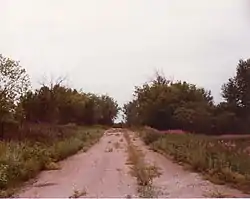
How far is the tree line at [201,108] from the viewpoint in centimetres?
3878

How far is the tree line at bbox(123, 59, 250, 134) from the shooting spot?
1527 inches

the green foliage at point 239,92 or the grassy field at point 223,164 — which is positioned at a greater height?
the green foliage at point 239,92

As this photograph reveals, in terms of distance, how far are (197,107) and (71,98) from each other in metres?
33.5

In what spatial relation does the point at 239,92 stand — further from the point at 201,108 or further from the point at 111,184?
the point at 111,184

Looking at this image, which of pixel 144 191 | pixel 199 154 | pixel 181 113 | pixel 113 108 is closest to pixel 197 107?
pixel 181 113

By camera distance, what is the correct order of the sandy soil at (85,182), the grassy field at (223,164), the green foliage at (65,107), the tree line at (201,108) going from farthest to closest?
the green foliage at (65,107) < the tree line at (201,108) < the grassy field at (223,164) < the sandy soil at (85,182)

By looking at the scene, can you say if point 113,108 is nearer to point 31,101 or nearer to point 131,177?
point 31,101

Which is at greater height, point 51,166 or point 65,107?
point 65,107

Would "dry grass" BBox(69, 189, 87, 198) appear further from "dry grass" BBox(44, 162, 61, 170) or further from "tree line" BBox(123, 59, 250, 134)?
"tree line" BBox(123, 59, 250, 134)

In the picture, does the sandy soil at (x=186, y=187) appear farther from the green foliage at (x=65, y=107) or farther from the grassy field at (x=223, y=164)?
the green foliage at (x=65, y=107)

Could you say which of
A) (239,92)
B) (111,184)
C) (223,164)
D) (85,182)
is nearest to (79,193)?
(111,184)

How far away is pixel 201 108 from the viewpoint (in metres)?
41.1

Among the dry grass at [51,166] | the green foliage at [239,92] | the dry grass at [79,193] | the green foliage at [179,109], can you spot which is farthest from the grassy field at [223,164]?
the green foliage at [239,92]

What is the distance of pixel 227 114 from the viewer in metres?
39.4
